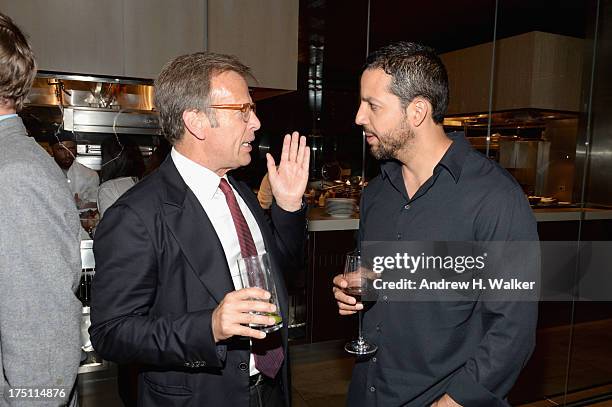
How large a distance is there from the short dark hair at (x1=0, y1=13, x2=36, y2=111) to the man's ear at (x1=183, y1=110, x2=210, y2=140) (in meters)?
0.41

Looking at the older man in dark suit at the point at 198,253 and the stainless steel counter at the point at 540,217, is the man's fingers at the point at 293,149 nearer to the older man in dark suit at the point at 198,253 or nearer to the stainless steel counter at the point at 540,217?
the older man in dark suit at the point at 198,253

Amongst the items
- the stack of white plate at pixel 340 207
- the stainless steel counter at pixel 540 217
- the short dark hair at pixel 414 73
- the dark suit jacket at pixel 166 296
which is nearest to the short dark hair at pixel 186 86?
the dark suit jacket at pixel 166 296

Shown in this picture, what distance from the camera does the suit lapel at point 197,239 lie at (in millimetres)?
1277

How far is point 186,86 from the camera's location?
4.59 feet

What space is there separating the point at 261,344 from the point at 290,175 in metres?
0.53

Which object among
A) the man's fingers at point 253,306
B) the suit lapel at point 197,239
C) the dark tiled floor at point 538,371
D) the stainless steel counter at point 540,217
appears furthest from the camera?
the stainless steel counter at point 540,217

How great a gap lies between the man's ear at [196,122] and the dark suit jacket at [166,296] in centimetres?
12

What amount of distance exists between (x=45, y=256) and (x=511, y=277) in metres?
1.20

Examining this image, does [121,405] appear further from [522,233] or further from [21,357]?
[522,233]

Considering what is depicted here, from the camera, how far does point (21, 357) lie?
111 centimetres

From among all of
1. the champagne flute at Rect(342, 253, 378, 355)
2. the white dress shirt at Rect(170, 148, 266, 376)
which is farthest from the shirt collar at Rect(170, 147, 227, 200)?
the champagne flute at Rect(342, 253, 378, 355)

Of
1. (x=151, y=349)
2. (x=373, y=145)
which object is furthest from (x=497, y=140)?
(x=151, y=349)

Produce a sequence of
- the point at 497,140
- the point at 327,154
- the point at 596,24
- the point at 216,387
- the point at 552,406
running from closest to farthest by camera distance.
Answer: the point at 216,387, the point at 552,406, the point at 596,24, the point at 497,140, the point at 327,154

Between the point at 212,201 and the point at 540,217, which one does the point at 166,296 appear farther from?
the point at 540,217
